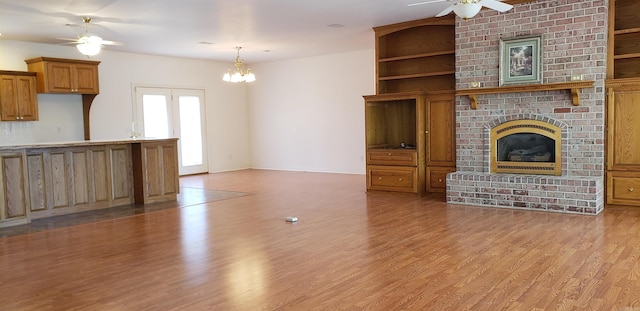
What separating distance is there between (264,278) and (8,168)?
12.8 feet

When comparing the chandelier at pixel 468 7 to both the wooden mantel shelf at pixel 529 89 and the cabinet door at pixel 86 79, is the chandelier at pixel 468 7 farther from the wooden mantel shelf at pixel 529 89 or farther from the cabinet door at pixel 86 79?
the cabinet door at pixel 86 79

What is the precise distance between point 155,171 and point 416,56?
435 cm

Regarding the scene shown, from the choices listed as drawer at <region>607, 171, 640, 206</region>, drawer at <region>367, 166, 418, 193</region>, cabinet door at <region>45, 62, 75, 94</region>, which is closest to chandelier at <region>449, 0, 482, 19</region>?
drawer at <region>607, 171, 640, 206</region>

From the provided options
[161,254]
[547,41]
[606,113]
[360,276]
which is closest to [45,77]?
[161,254]

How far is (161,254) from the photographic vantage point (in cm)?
439

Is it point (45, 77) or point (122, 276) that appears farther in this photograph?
point (45, 77)

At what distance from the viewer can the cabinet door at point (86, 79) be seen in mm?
8734

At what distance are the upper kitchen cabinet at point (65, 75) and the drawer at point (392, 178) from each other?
5298mm

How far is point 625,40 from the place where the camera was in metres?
6.32

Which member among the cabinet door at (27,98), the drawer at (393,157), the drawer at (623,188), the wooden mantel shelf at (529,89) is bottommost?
the drawer at (623,188)

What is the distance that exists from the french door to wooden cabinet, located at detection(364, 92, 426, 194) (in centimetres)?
488

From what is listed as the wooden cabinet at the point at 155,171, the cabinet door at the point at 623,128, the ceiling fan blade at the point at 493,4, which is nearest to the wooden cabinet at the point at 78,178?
the wooden cabinet at the point at 155,171

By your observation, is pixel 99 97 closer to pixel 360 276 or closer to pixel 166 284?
pixel 166 284

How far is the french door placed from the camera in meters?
10.4
